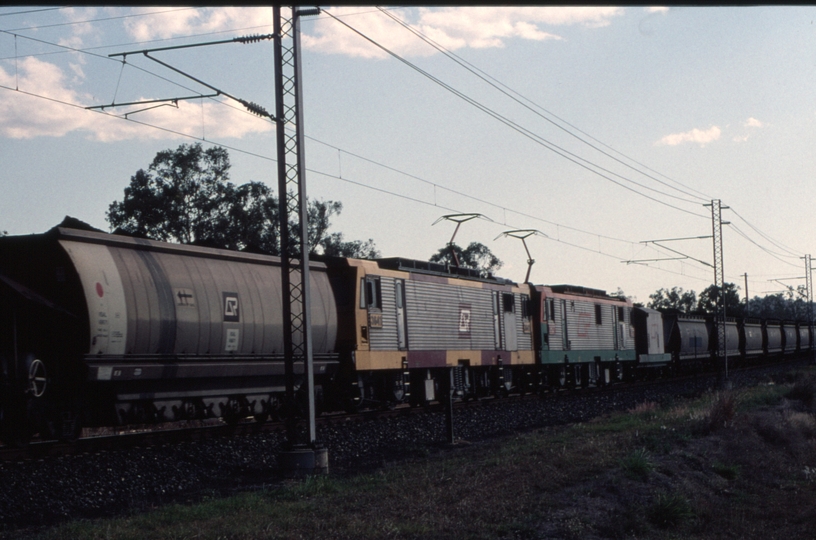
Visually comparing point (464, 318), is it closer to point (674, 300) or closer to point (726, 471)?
point (726, 471)

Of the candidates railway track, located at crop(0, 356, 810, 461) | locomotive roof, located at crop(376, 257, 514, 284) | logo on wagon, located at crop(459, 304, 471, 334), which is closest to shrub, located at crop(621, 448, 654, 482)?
railway track, located at crop(0, 356, 810, 461)

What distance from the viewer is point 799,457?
18094 millimetres

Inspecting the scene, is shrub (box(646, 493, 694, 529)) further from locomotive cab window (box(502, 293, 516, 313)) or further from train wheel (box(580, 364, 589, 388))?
train wheel (box(580, 364, 589, 388))

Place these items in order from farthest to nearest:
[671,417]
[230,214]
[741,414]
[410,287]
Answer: [230,214] < [410,287] < [741,414] < [671,417]

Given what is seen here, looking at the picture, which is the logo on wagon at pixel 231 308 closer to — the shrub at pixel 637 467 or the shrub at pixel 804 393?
the shrub at pixel 637 467

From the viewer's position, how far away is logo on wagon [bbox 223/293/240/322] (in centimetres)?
1723

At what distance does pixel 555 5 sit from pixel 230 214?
190ft

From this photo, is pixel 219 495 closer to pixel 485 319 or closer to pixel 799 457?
pixel 799 457

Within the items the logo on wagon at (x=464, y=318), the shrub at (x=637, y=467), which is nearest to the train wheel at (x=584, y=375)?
the logo on wagon at (x=464, y=318)

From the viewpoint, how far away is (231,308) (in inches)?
683

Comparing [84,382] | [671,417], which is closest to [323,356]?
[84,382]

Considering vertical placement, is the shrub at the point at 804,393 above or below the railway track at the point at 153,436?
below

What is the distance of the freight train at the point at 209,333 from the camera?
14250mm

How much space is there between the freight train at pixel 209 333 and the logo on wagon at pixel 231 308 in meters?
0.03
